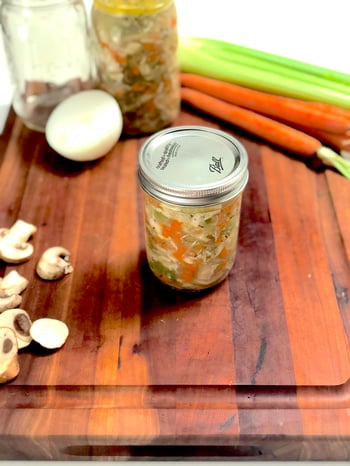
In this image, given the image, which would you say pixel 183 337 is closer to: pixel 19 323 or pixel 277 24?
pixel 19 323

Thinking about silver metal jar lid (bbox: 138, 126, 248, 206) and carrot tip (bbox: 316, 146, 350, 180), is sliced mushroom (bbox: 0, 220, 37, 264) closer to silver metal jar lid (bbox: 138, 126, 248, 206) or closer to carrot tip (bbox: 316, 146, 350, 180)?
silver metal jar lid (bbox: 138, 126, 248, 206)

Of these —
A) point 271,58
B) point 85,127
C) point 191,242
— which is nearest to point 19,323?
point 191,242

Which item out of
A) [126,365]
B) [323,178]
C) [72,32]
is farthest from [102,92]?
[126,365]

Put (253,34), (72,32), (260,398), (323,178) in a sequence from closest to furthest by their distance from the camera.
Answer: (260,398)
(323,178)
(72,32)
(253,34)

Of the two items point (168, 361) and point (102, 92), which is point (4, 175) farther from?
point (168, 361)

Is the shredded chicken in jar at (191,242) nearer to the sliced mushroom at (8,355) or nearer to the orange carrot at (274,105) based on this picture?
the sliced mushroom at (8,355)
